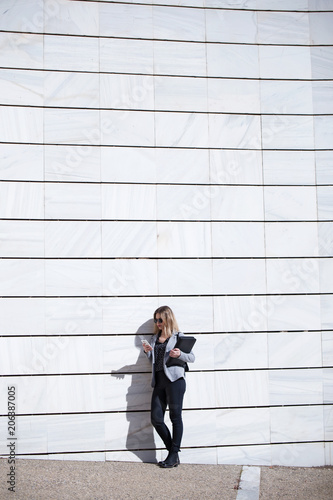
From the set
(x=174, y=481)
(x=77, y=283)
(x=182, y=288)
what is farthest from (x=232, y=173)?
(x=174, y=481)

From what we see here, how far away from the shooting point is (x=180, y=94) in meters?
8.60

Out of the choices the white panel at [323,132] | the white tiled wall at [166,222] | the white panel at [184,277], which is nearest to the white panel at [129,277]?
the white tiled wall at [166,222]

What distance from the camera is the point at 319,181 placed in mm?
8703

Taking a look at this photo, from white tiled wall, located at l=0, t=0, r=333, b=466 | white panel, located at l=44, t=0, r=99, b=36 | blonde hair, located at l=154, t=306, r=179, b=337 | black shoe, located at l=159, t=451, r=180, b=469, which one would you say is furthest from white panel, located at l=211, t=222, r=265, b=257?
white panel, located at l=44, t=0, r=99, b=36

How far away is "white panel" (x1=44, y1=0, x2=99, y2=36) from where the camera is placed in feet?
27.7

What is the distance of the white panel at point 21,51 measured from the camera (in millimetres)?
8297

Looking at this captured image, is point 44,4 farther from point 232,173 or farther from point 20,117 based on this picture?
point 232,173

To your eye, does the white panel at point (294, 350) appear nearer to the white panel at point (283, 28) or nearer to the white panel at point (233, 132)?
the white panel at point (233, 132)

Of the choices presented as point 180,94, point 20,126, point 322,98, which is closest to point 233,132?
point 180,94

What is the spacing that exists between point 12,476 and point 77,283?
2647 millimetres

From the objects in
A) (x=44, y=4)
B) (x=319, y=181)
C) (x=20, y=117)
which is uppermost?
(x=44, y=4)

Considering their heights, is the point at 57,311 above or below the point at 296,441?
above

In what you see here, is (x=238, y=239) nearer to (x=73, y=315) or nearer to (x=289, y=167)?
(x=289, y=167)

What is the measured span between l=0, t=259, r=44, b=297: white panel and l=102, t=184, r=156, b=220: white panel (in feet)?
4.06
